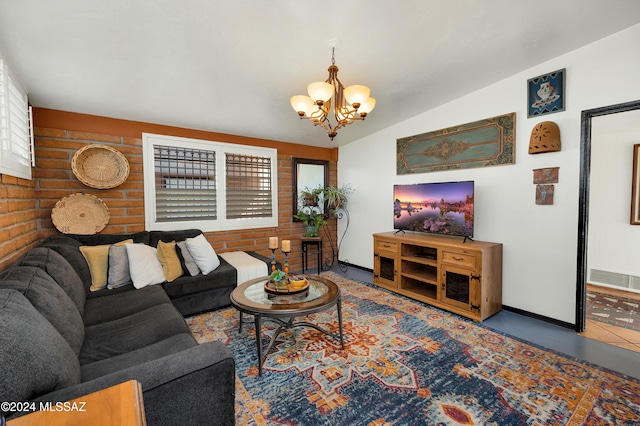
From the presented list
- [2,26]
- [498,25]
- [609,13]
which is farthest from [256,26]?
[609,13]

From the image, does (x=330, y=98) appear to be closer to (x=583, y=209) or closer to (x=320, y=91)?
(x=320, y=91)

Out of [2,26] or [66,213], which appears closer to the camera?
[2,26]

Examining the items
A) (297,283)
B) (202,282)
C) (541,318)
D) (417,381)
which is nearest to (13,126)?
(202,282)

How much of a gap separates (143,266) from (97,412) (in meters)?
2.39

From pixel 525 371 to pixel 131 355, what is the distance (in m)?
2.58

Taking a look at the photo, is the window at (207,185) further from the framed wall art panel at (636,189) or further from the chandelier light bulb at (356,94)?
the framed wall art panel at (636,189)

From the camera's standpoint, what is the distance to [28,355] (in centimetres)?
91

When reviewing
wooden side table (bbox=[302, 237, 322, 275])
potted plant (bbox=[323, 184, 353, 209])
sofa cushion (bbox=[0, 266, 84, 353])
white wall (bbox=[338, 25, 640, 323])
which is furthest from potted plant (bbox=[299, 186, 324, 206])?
sofa cushion (bbox=[0, 266, 84, 353])

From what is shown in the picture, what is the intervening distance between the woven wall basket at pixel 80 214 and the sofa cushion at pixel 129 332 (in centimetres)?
161

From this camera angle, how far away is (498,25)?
84.4 inches

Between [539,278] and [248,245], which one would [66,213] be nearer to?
[248,245]

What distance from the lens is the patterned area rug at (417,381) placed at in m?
1.60

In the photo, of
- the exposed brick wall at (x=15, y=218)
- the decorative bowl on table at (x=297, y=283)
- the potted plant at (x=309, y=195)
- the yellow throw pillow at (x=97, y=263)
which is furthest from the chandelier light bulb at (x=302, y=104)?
the potted plant at (x=309, y=195)

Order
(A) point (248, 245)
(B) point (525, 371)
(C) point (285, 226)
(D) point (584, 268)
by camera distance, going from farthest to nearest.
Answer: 1. (C) point (285, 226)
2. (A) point (248, 245)
3. (D) point (584, 268)
4. (B) point (525, 371)
